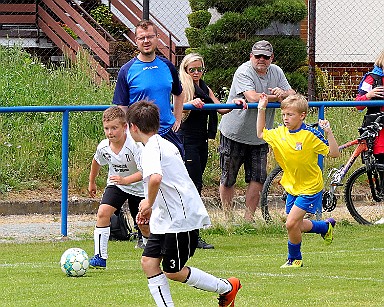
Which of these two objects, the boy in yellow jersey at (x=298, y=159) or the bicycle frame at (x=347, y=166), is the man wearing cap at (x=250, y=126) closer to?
the bicycle frame at (x=347, y=166)

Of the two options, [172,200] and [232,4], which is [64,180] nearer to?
[172,200]

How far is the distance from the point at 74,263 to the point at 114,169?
1144 mm

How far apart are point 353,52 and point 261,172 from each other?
1040 centimetres

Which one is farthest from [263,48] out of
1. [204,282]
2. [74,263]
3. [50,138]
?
[50,138]

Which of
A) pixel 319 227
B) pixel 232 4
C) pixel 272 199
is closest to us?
pixel 319 227

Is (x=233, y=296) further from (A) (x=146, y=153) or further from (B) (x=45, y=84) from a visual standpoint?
(B) (x=45, y=84)

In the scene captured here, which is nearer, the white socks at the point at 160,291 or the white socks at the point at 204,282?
the white socks at the point at 160,291

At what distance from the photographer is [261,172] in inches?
481

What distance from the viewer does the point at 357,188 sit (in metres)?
12.5

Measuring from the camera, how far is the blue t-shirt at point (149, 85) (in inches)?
412

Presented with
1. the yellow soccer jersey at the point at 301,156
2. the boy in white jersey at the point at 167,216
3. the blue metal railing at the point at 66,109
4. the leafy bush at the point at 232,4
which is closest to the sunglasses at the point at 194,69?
the blue metal railing at the point at 66,109

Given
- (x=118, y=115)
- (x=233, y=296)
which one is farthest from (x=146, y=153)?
(x=118, y=115)

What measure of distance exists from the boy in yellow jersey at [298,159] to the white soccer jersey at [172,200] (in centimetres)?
226

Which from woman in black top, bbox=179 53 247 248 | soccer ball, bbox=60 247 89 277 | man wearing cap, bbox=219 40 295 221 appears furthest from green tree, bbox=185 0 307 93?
soccer ball, bbox=60 247 89 277
